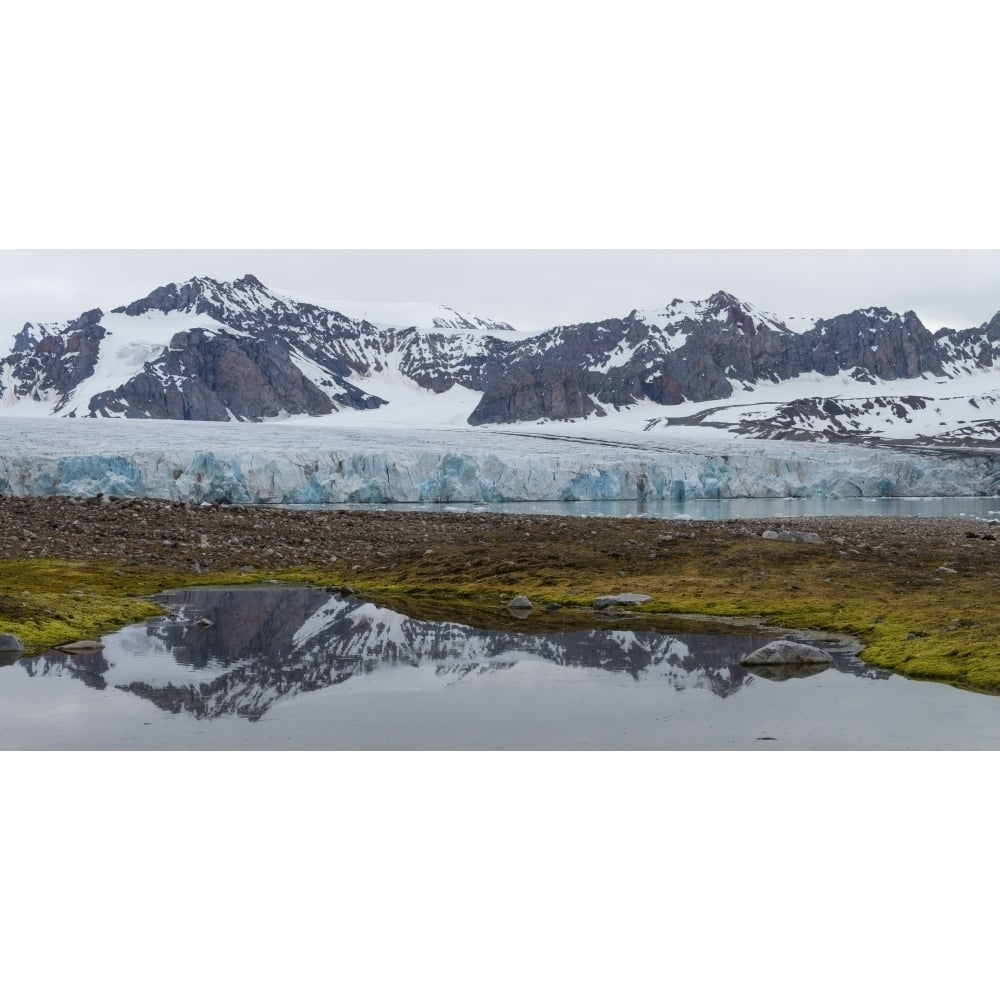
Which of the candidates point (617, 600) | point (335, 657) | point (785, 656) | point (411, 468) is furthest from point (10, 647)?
point (411, 468)

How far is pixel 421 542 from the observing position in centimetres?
3728

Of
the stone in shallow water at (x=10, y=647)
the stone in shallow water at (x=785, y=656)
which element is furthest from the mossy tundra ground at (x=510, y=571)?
the stone in shallow water at (x=785, y=656)

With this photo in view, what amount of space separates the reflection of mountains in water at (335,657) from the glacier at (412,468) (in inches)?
2023

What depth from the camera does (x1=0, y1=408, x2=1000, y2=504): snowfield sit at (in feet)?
230

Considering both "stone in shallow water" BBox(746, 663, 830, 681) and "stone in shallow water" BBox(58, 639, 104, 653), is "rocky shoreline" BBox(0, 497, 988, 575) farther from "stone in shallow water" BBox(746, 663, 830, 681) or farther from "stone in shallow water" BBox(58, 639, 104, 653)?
"stone in shallow water" BBox(746, 663, 830, 681)

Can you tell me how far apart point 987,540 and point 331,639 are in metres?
28.9

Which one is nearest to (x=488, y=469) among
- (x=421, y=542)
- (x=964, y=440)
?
(x=421, y=542)

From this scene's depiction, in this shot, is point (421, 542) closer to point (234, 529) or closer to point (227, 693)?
point (234, 529)

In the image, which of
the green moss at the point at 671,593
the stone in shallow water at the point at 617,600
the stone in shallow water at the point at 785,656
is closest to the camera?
the stone in shallow water at the point at 785,656

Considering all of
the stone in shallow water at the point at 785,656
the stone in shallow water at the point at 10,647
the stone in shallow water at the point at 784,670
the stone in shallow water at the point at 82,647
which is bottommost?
the stone in shallow water at the point at 82,647

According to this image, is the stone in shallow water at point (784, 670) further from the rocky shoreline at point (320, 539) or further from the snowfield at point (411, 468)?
the snowfield at point (411, 468)

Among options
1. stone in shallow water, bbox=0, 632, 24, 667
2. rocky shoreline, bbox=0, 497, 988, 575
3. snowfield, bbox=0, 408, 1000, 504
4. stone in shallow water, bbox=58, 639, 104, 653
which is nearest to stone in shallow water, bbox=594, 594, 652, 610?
rocky shoreline, bbox=0, 497, 988, 575

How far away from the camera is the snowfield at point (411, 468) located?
70062 mm

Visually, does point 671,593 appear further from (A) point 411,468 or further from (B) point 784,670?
(A) point 411,468
